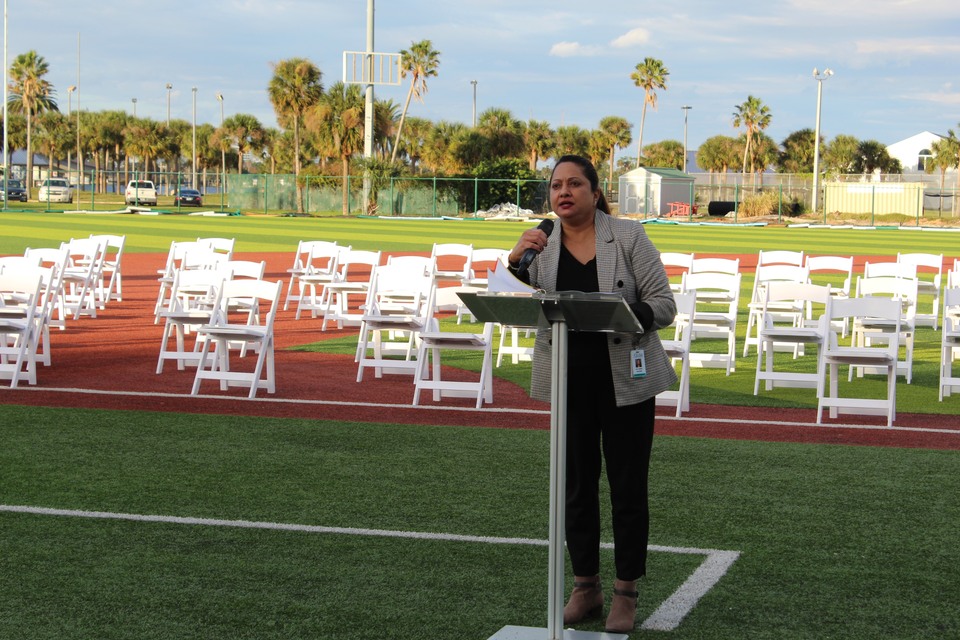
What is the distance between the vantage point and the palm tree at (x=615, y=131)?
104625 millimetres

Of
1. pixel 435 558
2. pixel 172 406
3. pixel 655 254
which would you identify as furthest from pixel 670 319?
pixel 172 406

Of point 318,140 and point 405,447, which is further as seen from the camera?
point 318,140

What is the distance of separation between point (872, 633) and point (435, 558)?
6.78 ft

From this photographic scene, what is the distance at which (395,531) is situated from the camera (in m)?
6.64

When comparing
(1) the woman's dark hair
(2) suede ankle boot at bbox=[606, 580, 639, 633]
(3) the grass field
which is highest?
(1) the woman's dark hair

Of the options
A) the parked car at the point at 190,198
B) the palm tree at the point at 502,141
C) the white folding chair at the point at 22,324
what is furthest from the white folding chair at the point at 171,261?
the palm tree at the point at 502,141

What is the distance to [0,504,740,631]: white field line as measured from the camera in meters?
5.41

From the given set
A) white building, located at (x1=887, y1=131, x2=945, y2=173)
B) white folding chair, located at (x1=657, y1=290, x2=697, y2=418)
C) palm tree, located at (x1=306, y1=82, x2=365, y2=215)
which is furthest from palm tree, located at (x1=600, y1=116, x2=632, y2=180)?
white folding chair, located at (x1=657, y1=290, x2=697, y2=418)

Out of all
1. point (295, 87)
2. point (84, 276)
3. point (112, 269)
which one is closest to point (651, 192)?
point (295, 87)

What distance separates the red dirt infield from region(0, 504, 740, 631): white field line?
135 inches

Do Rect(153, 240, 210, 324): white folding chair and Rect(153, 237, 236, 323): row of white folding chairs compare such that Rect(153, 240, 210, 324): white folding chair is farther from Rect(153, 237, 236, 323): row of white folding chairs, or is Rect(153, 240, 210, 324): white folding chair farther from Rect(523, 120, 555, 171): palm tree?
Rect(523, 120, 555, 171): palm tree

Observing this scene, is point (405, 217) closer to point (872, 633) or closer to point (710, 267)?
point (710, 267)

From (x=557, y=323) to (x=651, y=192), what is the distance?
216ft

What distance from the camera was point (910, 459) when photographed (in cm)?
880
